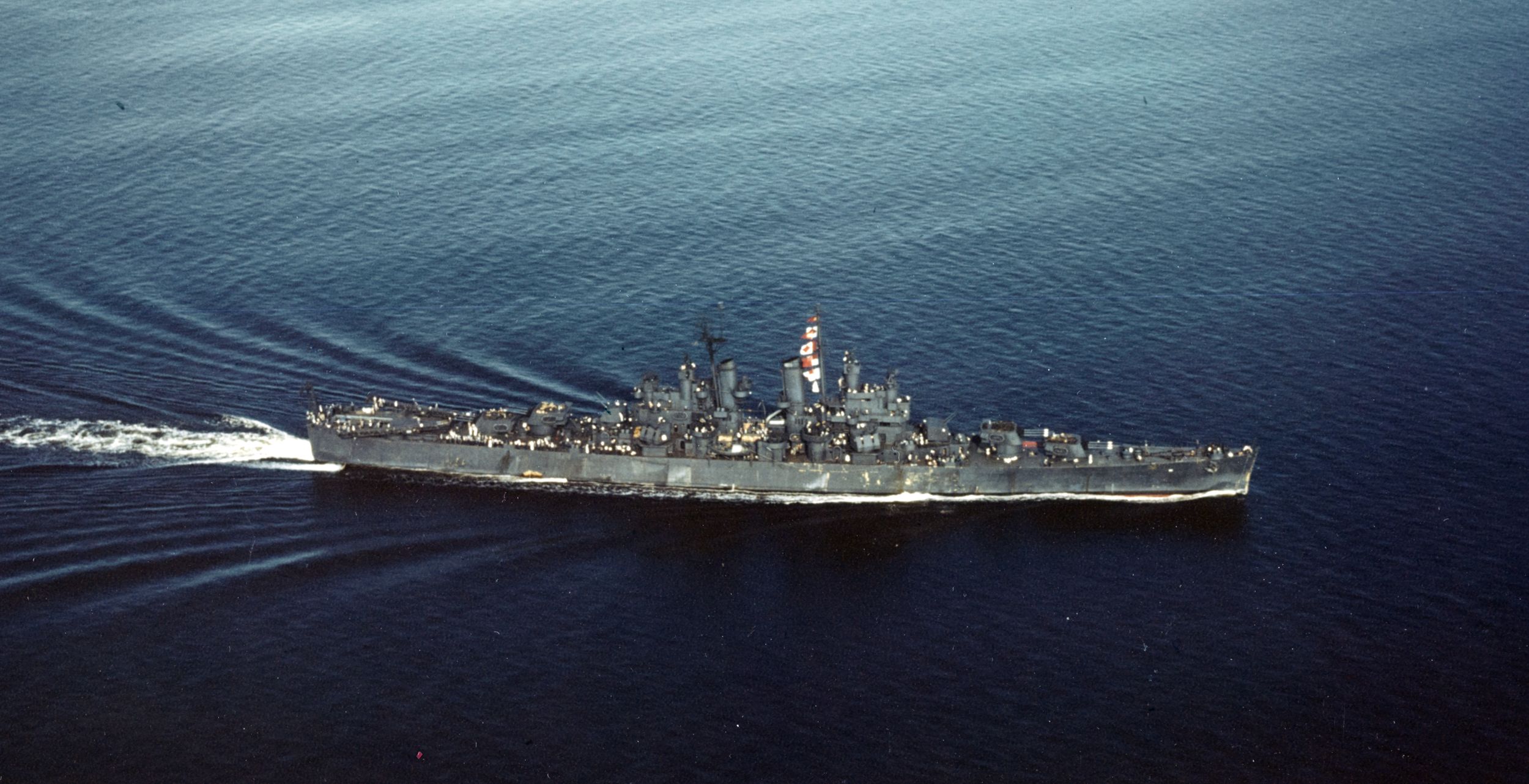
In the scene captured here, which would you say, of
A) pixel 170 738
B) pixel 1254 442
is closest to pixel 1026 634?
pixel 1254 442

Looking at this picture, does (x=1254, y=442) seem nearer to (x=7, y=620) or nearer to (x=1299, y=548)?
(x=1299, y=548)

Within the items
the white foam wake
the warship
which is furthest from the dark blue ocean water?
the warship

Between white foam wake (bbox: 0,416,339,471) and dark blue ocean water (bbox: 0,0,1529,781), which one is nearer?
dark blue ocean water (bbox: 0,0,1529,781)

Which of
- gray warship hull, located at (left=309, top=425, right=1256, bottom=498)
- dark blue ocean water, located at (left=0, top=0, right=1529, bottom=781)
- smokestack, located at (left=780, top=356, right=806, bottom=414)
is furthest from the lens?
smokestack, located at (left=780, top=356, right=806, bottom=414)

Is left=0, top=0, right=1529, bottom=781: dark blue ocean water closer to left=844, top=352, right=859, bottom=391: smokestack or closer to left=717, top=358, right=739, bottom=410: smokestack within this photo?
left=717, top=358, right=739, bottom=410: smokestack

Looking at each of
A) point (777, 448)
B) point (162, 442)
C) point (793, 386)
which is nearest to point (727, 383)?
point (793, 386)

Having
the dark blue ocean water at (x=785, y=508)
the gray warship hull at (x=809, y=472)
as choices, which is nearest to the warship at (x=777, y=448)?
the gray warship hull at (x=809, y=472)

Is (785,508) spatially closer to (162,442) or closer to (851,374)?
(851,374)

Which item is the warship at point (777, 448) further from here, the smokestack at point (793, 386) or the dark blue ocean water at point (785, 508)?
the dark blue ocean water at point (785, 508)
